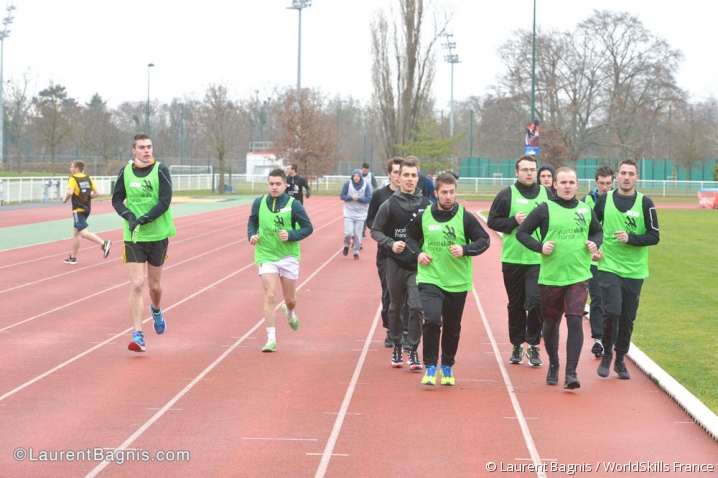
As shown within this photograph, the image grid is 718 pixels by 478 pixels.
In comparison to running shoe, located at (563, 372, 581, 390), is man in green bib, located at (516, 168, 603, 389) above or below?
above

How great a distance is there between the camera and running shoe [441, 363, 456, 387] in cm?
784

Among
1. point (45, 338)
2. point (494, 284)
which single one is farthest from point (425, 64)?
point (45, 338)

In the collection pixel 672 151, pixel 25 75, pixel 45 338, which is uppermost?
pixel 25 75

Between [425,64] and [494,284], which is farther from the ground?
[425,64]

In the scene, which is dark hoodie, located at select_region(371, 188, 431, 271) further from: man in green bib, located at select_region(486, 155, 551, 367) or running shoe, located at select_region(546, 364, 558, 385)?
running shoe, located at select_region(546, 364, 558, 385)

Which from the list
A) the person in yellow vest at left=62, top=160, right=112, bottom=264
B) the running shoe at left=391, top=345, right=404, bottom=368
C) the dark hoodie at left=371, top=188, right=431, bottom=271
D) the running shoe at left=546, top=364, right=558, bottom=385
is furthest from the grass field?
the person in yellow vest at left=62, top=160, right=112, bottom=264

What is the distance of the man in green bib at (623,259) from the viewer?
806cm

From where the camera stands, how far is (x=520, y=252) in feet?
28.1

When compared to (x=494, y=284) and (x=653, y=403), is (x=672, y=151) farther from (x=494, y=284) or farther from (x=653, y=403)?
(x=653, y=403)

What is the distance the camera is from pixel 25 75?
6309 cm

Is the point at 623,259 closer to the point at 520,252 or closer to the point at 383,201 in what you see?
the point at 520,252

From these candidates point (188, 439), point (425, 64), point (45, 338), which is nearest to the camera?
point (188, 439)

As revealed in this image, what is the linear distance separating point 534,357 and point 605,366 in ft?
2.53

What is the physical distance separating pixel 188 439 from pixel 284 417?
2.78 ft
